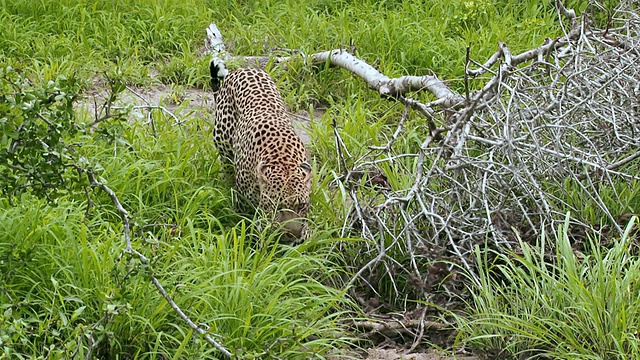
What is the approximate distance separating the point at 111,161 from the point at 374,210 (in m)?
1.51

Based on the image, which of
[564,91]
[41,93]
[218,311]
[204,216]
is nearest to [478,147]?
[564,91]

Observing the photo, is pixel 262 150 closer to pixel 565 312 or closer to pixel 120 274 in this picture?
pixel 120 274

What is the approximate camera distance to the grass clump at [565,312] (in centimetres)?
354

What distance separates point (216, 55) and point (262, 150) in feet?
6.14

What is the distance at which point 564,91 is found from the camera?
440cm

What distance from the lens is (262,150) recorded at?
497 cm

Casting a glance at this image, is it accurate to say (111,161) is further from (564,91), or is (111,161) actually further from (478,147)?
(564,91)

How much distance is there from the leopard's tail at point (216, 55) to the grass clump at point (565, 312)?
2550mm

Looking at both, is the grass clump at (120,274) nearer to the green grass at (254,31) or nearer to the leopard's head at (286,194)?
the leopard's head at (286,194)

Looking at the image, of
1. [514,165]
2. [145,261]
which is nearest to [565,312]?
[514,165]

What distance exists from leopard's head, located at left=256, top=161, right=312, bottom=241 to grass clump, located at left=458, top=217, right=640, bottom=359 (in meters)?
0.98

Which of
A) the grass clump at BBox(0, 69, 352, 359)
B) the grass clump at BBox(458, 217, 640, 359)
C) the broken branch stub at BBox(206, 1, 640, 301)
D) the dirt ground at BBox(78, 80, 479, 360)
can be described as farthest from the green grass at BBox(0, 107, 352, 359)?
the dirt ground at BBox(78, 80, 479, 360)

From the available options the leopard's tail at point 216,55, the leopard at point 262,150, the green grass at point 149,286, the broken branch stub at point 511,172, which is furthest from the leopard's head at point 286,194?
the leopard's tail at point 216,55

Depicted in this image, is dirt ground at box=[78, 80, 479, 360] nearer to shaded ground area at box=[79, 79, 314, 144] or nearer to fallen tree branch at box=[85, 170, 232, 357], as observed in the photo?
shaded ground area at box=[79, 79, 314, 144]
